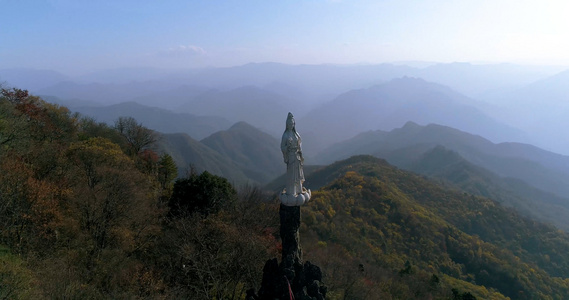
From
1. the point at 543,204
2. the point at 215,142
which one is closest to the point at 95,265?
the point at 543,204

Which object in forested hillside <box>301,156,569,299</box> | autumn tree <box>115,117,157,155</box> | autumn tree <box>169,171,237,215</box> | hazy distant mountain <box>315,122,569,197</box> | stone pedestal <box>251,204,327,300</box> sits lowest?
hazy distant mountain <box>315,122,569,197</box>

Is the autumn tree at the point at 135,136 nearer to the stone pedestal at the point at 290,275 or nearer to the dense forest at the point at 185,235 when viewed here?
the dense forest at the point at 185,235

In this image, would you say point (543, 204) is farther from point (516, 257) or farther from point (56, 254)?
point (56, 254)

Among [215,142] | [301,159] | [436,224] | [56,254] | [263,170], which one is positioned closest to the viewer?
[301,159]

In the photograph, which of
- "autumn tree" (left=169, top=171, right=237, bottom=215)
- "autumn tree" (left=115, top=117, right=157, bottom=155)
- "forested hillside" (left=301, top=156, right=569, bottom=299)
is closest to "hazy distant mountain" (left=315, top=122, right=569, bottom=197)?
"forested hillside" (left=301, top=156, right=569, bottom=299)

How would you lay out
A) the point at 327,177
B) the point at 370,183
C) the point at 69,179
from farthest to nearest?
the point at 327,177
the point at 370,183
the point at 69,179

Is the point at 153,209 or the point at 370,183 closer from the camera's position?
the point at 153,209

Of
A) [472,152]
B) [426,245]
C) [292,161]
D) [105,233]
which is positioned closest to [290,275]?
[292,161]

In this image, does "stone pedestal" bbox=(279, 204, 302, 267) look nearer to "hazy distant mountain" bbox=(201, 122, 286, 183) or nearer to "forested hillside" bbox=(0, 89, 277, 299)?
"forested hillside" bbox=(0, 89, 277, 299)
